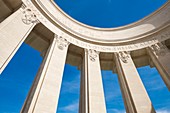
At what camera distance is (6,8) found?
10.4m

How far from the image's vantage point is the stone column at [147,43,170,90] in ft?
33.6

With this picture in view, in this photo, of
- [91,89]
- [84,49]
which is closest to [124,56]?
[84,49]

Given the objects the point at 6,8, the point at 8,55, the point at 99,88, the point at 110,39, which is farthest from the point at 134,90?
the point at 6,8

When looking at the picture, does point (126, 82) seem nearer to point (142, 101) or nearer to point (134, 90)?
point (134, 90)

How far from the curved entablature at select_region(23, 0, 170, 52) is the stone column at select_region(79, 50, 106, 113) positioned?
202 centimetres

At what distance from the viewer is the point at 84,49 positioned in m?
13.1

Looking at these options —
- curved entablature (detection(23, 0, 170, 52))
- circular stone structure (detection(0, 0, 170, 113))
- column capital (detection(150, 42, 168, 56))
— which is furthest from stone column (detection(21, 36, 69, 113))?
column capital (detection(150, 42, 168, 56))

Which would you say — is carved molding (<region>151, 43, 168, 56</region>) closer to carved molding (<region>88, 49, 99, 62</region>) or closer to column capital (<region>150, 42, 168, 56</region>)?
column capital (<region>150, 42, 168, 56</region>)

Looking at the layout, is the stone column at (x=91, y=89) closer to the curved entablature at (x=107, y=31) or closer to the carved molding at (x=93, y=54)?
the carved molding at (x=93, y=54)

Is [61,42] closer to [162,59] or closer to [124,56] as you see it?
[124,56]

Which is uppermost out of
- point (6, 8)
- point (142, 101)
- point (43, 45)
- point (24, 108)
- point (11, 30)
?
point (6, 8)

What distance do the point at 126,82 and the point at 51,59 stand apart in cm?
663

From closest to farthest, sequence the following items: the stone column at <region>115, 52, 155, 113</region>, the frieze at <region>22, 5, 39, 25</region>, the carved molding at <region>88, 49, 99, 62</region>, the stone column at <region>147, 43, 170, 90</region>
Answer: the stone column at <region>115, 52, 155, 113</region> < the frieze at <region>22, 5, 39, 25</region> < the stone column at <region>147, 43, 170, 90</region> < the carved molding at <region>88, 49, 99, 62</region>

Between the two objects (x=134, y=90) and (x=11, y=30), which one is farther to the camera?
(x=134, y=90)
